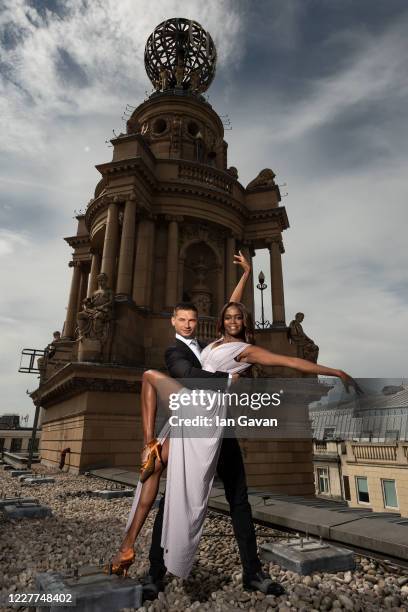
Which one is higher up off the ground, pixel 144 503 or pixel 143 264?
pixel 143 264

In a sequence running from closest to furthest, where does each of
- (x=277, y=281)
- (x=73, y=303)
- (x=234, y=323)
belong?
(x=234, y=323)
(x=277, y=281)
(x=73, y=303)

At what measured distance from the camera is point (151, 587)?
3170mm

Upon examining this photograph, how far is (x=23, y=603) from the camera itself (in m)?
2.97

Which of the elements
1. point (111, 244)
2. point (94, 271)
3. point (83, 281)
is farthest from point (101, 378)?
point (83, 281)

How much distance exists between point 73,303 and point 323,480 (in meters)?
28.4

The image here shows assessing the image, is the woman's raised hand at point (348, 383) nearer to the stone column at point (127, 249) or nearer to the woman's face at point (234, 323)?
the woman's face at point (234, 323)

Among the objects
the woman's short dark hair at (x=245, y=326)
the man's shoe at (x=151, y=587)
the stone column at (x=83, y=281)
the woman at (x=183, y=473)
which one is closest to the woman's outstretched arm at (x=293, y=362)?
the woman at (x=183, y=473)

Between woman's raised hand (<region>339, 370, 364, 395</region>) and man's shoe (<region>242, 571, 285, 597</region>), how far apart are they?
1.83 meters

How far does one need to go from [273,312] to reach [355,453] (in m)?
19.2

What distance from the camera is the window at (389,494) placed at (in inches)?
1131

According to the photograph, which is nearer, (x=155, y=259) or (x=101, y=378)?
(x=101, y=378)

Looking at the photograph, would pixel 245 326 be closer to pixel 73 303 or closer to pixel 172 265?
pixel 172 265

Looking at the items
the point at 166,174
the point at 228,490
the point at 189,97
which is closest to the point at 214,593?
the point at 228,490

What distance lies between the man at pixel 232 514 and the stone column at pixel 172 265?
16.4m
